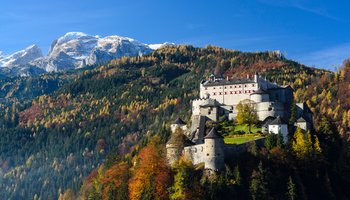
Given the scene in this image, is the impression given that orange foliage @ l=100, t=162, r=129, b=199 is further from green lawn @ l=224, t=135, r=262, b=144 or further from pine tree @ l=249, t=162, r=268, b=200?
pine tree @ l=249, t=162, r=268, b=200

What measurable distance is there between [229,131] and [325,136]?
20.8 m

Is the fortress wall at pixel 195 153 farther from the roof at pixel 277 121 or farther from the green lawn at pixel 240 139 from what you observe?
the roof at pixel 277 121

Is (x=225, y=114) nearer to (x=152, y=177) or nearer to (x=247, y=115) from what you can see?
(x=247, y=115)

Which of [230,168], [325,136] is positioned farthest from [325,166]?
[230,168]

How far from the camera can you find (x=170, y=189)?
340 ft

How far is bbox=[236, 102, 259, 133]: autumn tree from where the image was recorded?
12488cm

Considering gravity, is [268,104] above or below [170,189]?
above

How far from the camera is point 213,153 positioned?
345 ft

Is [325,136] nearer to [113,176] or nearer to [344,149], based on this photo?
[344,149]

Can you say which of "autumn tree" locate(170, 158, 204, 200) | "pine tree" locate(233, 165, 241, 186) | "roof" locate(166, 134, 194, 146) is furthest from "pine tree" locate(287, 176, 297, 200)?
"roof" locate(166, 134, 194, 146)

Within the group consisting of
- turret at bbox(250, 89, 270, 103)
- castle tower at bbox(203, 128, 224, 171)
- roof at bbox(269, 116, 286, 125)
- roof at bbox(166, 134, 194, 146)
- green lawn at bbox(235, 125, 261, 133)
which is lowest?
castle tower at bbox(203, 128, 224, 171)

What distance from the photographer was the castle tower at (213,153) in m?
105

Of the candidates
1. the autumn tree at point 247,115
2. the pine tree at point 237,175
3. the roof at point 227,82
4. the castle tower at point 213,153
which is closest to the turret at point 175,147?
the castle tower at point 213,153

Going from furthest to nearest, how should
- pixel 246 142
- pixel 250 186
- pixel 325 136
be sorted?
pixel 325 136 → pixel 246 142 → pixel 250 186
